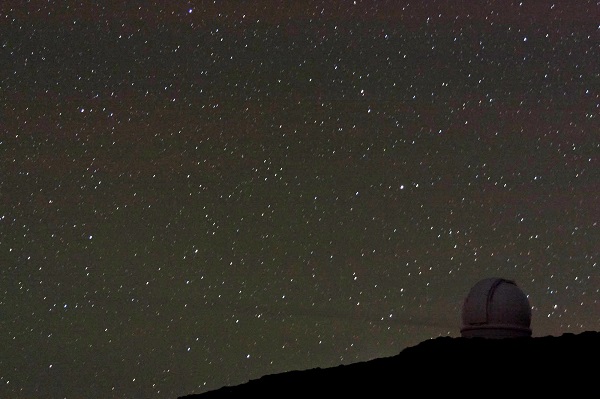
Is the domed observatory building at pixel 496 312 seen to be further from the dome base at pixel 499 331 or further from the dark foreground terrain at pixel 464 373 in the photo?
the dark foreground terrain at pixel 464 373

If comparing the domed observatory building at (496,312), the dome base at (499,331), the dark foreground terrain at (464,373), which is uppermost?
the domed observatory building at (496,312)

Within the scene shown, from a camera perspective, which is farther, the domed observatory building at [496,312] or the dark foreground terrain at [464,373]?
the domed observatory building at [496,312]

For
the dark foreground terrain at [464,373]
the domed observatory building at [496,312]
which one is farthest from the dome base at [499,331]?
the dark foreground terrain at [464,373]

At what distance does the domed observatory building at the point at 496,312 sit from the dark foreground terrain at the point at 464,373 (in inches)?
8.6

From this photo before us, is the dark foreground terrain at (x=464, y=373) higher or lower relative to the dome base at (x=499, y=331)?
lower

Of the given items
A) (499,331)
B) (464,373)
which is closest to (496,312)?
(499,331)

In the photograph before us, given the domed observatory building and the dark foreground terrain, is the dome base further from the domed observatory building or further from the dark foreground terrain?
the dark foreground terrain

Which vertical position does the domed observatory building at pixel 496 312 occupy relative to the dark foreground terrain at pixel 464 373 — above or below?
above

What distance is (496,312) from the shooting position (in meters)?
23.4

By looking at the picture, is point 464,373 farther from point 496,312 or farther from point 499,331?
point 496,312

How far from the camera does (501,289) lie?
77.5ft

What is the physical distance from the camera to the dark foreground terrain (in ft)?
69.4

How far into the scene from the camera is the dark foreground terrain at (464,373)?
21.1 m

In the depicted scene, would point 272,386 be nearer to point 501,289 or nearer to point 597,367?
point 501,289
